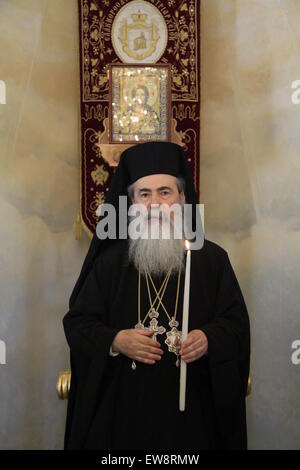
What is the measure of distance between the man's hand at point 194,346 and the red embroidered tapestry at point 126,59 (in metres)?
1.50

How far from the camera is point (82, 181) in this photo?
3.87 m

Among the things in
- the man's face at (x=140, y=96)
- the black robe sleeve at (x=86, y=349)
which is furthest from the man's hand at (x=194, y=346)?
the man's face at (x=140, y=96)

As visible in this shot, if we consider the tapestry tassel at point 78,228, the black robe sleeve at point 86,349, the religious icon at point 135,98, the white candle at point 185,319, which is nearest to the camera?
the white candle at point 185,319

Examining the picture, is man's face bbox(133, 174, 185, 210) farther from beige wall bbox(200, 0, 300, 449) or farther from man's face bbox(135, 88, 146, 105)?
beige wall bbox(200, 0, 300, 449)

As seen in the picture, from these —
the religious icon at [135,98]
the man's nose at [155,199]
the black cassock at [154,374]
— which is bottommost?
the black cassock at [154,374]

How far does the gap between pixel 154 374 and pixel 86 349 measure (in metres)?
0.38

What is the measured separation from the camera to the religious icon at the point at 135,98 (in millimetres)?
3545

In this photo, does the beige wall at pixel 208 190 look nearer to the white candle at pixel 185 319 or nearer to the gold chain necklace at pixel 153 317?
the gold chain necklace at pixel 153 317

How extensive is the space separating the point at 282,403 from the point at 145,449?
174 cm

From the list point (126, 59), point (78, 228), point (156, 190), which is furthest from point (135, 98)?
point (78, 228)

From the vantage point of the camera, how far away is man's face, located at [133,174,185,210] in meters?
2.94

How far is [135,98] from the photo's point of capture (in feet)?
11.7

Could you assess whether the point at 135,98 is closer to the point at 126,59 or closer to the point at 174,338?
the point at 126,59

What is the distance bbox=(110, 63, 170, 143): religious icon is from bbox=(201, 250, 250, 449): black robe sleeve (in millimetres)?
1173
